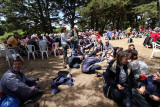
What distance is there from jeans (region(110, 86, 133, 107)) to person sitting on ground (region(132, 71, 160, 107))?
0.46 ft

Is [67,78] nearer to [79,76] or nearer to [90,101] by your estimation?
[79,76]

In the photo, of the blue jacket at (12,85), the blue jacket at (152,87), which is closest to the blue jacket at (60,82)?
the blue jacket at (12,85)

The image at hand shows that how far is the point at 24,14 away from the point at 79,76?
17.8 m

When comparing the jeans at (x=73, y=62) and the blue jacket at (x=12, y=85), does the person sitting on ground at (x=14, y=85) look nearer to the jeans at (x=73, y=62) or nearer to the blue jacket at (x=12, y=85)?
the blue jacket at (x=12, y=85)

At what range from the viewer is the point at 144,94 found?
2.05 metres

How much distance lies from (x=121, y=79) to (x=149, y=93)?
597 millimetres

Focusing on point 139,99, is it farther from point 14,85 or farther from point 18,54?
point 18,54

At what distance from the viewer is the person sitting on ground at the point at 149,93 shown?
1.90m

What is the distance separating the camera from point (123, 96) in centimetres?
209

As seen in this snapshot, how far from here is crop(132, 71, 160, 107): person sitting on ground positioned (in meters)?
1.90

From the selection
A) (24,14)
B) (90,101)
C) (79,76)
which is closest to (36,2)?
(24,14)

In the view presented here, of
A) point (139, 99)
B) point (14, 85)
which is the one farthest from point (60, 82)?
point (139, 99)

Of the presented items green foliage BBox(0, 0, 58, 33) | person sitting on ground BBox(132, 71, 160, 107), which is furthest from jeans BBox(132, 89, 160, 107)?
green foliage BBox(0, 0, 58, 33)

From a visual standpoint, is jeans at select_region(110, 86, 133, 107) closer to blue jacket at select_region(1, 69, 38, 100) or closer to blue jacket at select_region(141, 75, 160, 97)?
blue jacket at select_region(141, 75, 160, 97)
